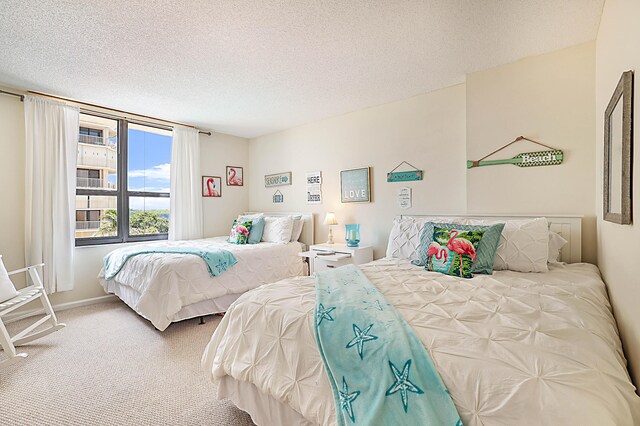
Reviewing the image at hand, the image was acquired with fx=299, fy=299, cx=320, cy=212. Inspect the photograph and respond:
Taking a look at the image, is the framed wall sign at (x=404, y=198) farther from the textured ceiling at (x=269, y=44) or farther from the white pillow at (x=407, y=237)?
the textured ceiling at (x=269, y=44)

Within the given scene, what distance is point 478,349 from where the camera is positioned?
0.96 metres

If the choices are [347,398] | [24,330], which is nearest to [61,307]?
[24,330]

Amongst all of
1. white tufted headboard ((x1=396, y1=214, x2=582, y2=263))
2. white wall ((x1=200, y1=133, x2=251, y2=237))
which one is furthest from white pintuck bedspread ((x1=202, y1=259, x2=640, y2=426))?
white wall ((x1=200, y1=133, x2=251, y2=237))

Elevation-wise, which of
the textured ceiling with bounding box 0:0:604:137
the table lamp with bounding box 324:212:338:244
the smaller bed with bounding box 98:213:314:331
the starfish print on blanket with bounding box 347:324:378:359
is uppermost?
the textured ceiling with bounding box 0:0:604:137

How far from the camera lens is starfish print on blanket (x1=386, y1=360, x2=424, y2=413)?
0.91m

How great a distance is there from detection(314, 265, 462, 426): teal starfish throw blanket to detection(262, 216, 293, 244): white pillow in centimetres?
266

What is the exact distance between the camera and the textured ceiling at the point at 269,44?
1867 millimetres

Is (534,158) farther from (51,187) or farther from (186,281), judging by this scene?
(51,187)

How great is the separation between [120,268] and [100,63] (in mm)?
Result: 1991

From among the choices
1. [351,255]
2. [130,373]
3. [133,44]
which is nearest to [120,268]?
[130,373]

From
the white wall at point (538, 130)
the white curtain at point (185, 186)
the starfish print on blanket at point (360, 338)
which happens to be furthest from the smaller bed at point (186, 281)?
the white wall at point (538, 130)

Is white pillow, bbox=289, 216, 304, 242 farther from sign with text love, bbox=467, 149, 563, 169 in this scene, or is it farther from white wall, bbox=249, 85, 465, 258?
sign with text love, bbox=467, 149, 563, 169

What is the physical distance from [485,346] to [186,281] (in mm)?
2586

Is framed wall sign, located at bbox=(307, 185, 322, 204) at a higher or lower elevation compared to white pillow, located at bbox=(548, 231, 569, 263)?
higher
